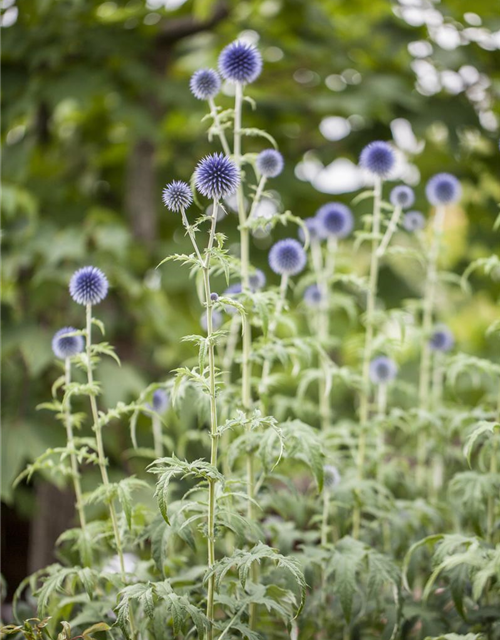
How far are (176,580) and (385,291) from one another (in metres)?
2.42

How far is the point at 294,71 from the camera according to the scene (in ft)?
14.0

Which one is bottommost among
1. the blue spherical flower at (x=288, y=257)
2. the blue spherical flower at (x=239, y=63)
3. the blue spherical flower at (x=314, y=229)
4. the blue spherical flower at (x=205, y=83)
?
the blue spherical flower at (x=314, y=229)

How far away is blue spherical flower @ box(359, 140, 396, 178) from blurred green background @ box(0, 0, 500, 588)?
98 cm

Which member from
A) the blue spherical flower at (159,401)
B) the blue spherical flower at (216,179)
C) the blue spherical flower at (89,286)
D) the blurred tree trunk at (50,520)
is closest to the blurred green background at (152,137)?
the blurred tree trunk at (50,520)

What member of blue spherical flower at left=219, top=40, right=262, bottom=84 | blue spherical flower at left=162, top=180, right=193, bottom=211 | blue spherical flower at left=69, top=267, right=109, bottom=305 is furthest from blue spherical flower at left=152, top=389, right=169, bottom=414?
blue spherical flower at left=219, top=40, right=262, bottom=84

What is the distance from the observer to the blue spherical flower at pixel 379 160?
7.38 feet

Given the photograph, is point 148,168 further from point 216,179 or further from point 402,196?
point 216,179

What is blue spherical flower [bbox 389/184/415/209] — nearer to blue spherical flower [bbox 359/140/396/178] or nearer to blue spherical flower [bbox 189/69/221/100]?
blue spherical flower [bbox 359/140/396/178]

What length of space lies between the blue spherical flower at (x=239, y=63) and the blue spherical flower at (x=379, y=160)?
53cm

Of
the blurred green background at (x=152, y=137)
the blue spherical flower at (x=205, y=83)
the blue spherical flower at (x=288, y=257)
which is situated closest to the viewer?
the blue spherical flower at (x=205, y=83)

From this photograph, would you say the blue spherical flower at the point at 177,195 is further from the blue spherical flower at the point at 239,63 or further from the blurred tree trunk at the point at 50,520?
the blurred tree trunk at the point at 50,520

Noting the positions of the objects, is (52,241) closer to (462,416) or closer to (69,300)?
(69,300)

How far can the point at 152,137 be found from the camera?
3496 millimetres

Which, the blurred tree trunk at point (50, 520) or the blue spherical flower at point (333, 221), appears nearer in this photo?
the blue spherical flower at point (333, 221)
